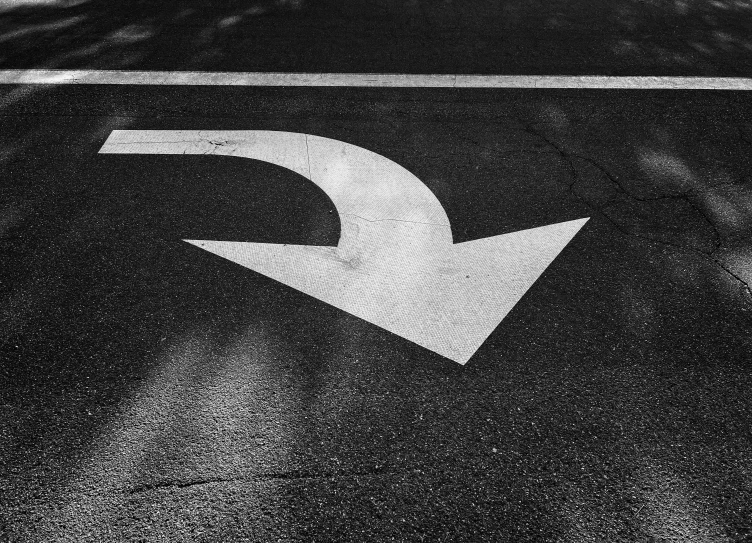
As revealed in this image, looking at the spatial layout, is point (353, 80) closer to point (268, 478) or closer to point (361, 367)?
point (361, 367)

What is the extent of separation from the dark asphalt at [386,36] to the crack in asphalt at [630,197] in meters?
1.48

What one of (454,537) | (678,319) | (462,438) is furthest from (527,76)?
(454,537)

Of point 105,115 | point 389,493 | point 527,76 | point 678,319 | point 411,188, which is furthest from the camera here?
point 527,76

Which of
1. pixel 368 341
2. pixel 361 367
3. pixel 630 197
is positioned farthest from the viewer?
pixel 630 197

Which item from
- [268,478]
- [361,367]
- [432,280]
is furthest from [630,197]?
[268,478]

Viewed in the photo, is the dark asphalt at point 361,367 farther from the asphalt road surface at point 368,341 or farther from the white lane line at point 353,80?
the white lane line at point 353,80

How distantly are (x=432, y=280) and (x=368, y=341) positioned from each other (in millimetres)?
555

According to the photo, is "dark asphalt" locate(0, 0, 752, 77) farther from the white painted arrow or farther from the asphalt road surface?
the white painted arrow

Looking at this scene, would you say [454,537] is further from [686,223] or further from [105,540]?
[686,223]

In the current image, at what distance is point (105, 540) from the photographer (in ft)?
6.74

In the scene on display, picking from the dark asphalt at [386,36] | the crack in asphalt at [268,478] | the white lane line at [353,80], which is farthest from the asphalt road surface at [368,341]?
the dark asphalt at [386,36]

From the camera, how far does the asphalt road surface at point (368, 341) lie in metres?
2.18

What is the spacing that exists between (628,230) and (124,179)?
3140 millimetres

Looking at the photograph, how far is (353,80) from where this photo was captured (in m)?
5.16
